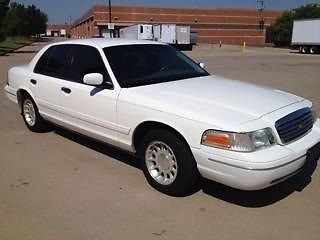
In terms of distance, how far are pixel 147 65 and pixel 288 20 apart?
7984 centimetres

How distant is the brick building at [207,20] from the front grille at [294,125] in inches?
3476

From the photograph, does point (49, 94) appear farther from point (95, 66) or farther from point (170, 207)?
point (170, 207)

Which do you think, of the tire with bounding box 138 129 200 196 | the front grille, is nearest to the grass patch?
the tire with bounding box 138 129 200 196

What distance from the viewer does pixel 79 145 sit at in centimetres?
630

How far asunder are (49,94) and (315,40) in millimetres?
44011

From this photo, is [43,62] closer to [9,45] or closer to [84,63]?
[84,63]

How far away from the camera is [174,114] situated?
424 cm

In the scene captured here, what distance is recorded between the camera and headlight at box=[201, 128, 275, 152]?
12.6 ft

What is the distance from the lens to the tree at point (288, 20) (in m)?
76.2

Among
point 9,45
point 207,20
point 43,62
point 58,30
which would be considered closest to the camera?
point 43,62

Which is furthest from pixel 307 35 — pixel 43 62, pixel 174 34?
pixel 43 62

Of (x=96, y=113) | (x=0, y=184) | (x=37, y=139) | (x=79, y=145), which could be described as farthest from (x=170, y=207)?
(x=37, y=139)

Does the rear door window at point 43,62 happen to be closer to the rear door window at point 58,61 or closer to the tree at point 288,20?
the rear door window at point 58,61

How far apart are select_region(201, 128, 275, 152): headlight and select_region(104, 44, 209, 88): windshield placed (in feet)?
4.49
